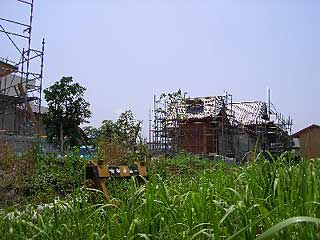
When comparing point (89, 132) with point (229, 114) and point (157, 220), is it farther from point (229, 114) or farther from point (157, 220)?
point (157, 220)

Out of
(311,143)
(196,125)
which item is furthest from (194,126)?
(311,143)

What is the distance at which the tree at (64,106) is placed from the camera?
1966cm

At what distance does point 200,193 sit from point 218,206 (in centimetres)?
36

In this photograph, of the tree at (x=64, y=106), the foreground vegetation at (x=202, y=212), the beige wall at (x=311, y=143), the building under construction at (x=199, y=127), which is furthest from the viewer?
the building under construction at (x=199, y=127)

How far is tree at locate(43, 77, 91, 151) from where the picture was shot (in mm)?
19656

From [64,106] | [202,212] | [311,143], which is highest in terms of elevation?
[64,106]

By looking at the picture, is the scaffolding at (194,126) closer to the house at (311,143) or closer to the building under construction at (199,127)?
the building under construction at (199,127)

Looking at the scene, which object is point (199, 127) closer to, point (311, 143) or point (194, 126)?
point (194, 126)

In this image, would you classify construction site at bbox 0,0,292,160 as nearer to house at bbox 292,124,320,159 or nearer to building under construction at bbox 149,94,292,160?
building under construction at bbox 149,94,292,160

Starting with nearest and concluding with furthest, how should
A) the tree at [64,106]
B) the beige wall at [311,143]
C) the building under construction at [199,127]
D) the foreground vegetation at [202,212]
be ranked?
the foreground vegetation at [202,212]
the beige wall at [311,143]
the tree at [64,106]
the building under construction at [199,127]

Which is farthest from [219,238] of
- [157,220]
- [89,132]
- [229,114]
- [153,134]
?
[229,114]

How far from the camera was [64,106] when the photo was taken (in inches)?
799

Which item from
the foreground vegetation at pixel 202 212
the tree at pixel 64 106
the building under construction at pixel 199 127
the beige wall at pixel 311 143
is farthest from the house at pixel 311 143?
the building under construction at pixel 199 127

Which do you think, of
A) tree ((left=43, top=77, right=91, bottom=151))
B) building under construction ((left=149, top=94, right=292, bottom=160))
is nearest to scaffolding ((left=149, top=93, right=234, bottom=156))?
building under construction ((left=149, top=94, right=292, bottom=160))
